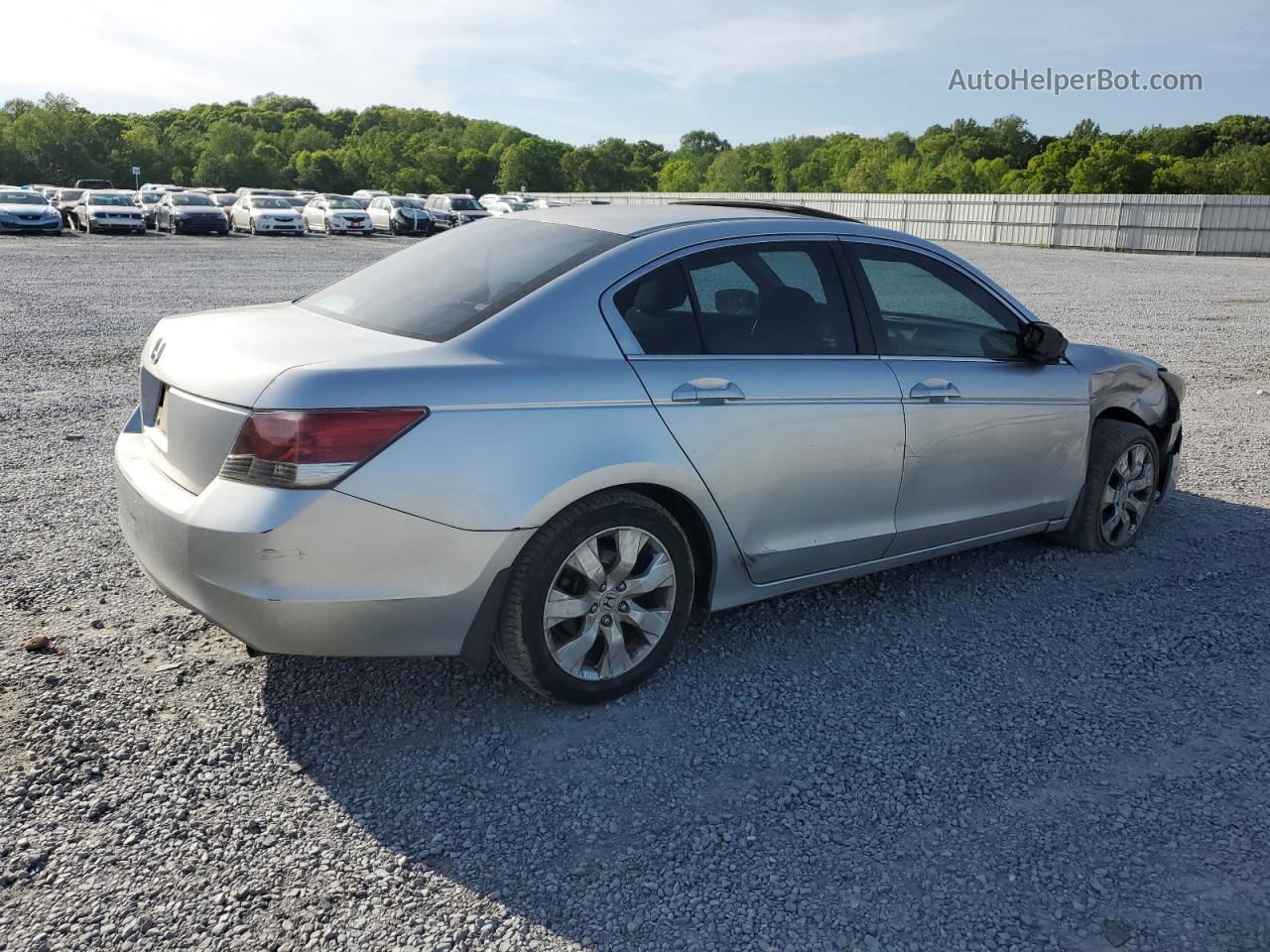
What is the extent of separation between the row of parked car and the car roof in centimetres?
3038

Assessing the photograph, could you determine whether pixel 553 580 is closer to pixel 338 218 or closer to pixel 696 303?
pixel 696 303

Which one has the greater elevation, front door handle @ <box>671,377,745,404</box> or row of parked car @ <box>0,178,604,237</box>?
row of parked car @ <box>0,178,604,237</box>

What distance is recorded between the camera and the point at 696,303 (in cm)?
376

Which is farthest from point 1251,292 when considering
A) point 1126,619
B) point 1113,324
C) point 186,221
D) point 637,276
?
point 186,221

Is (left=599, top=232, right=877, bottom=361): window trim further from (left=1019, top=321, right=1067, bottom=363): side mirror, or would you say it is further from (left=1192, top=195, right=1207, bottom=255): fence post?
(left=1192, top=195, right=1207, bottom=255): fence post

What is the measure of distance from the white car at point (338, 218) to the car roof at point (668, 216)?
39071mm

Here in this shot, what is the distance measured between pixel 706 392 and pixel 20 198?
37149 millimetres

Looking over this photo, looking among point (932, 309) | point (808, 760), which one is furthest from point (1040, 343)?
point (808, 760)

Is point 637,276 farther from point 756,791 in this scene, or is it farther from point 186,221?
point 186,221

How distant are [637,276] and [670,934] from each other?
6.99 ft

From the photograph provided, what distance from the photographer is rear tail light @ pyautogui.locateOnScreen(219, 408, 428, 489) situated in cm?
297

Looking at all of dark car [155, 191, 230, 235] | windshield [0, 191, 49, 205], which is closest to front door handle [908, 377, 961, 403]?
windshield [0, 191, 49, 205]

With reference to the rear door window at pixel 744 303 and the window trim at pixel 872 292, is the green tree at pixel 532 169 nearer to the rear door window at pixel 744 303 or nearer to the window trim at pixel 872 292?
the window trim at pixel 872 292

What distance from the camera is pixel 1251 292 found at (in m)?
22.2
